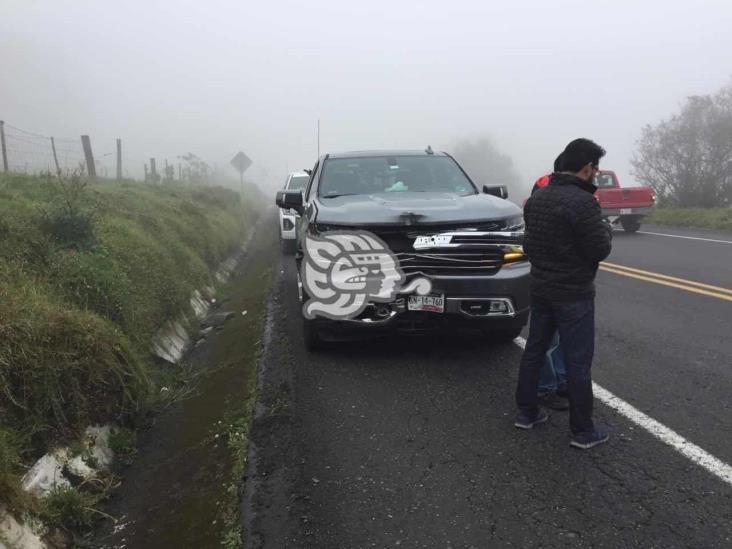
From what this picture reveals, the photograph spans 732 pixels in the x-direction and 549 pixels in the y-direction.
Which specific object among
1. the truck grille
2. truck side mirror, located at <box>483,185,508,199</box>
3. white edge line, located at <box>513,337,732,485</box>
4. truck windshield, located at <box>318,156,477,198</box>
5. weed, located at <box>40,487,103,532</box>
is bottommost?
weed, located at <box>40,487,103,532</box>

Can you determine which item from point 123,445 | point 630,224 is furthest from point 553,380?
point 630,224

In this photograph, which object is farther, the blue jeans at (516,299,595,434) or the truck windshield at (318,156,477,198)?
the truck windshield at (318,156,477,198)

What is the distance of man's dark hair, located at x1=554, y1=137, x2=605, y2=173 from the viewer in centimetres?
346

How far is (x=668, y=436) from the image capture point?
3596mm

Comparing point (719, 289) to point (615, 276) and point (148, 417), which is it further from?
point (148, 417)

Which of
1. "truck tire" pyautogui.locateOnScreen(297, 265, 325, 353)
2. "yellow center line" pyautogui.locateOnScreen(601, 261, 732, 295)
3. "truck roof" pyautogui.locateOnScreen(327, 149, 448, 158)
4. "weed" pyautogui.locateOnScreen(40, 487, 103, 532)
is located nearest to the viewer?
"weed" pyautogui.locateOnScreen(40, 487, 103, 532)

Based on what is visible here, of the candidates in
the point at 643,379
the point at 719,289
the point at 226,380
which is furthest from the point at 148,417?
the point at 719,289

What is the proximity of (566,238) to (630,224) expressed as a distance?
14.9 metres

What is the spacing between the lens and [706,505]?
290cm

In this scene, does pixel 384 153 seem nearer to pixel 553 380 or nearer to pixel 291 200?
pixel 291 200

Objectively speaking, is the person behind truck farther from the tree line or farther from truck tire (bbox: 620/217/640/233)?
the tree line

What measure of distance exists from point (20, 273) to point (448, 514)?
358 cm

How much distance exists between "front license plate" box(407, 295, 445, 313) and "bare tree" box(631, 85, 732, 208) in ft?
72.4

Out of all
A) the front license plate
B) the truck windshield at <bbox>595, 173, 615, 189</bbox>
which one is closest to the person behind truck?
the front license plate
